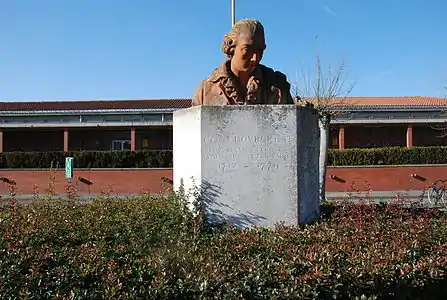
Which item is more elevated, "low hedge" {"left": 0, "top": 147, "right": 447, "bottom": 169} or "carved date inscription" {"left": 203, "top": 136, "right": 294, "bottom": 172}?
"carved date inscription" {"left": 203, "top": 136, "right": 294, "bottom": 172}

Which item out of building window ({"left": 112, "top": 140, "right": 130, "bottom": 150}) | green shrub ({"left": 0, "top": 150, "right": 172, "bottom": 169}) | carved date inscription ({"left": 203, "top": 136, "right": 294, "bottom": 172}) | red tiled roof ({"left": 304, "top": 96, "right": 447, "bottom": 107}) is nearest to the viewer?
carved date inscription ({"left": 203, "top": 136, "right": 294, "bottom": 172})

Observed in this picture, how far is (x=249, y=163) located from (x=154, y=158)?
18.9m

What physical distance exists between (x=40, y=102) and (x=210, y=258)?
129 feet

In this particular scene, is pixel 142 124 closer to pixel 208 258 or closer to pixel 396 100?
pixel 396 100

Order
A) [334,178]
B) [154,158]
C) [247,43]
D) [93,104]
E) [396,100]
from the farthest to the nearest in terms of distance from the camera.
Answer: [396,100], [93,104], [154,158], [334,178], [247,43]

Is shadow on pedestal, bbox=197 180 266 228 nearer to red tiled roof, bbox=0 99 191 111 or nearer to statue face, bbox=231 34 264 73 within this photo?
statue face, bbox=231 34 264 73

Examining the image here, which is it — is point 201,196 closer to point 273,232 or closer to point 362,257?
point 273,232

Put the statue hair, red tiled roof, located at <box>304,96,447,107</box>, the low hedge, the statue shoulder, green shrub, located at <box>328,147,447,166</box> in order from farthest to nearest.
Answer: red tiled roof, located at <box>304,96,447,107</box> → the low hedge → green shrub, located at <box>328,147,447,166</box> → the statue shoulder → the statue hair

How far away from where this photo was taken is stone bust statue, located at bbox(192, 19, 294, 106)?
6.23m

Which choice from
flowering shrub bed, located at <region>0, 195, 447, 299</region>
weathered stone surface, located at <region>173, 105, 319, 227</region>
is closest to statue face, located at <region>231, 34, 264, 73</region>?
weathered stone surface, located at <region>173, 105, 319, 227</region>

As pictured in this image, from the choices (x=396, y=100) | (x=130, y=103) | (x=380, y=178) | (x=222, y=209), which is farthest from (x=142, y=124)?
(x=222, y=209)

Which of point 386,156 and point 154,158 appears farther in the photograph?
point 386,156

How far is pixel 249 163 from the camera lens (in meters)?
5.91

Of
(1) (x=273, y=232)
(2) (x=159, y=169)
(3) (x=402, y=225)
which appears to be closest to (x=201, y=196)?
(1) (x=273, y=232)
